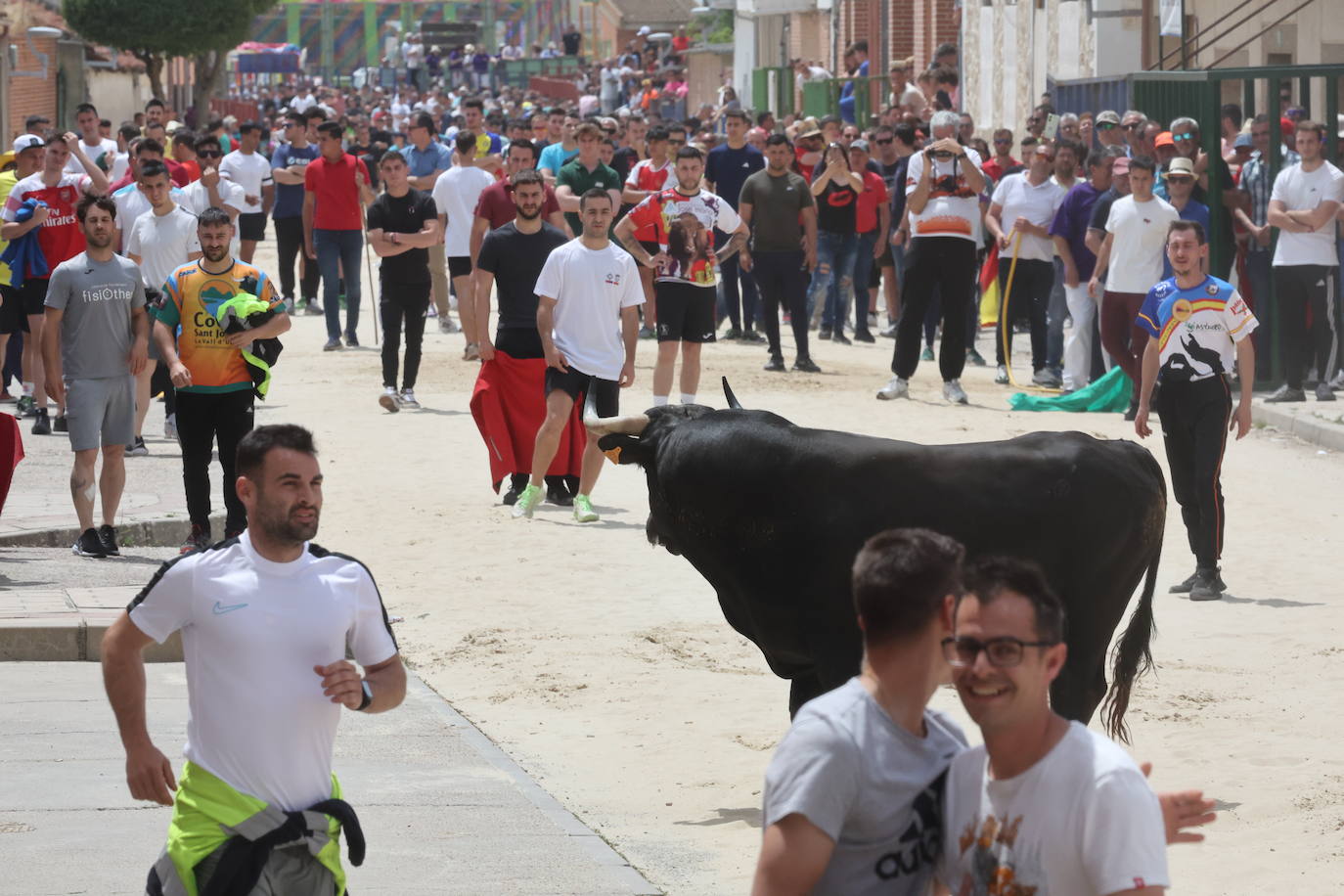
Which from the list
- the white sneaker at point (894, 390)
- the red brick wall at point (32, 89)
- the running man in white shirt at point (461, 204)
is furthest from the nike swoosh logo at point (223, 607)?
the red brick wall at point (32, 89)

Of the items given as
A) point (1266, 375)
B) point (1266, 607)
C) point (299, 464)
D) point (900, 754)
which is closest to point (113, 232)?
point (1266, 607)

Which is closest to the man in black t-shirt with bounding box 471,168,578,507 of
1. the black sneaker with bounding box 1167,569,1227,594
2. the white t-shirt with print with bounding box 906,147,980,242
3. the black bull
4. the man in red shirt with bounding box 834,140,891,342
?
the black sneaker with bounding box 1167,569,1227,594

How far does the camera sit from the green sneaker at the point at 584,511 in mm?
12305

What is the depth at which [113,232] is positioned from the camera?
11219 mm

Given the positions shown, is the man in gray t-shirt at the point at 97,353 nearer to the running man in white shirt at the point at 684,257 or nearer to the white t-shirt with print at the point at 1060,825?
the running man in white shirt at the point at 684,257

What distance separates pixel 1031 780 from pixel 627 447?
3.92 meters

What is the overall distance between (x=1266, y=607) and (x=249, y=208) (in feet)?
50.4

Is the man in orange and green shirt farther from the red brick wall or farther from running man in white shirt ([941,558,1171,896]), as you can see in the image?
the red brick wall

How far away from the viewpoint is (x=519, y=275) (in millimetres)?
12711

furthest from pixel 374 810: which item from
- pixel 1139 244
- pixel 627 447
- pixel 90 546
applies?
pixel 1139 244

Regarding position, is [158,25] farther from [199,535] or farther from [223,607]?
[223,607]

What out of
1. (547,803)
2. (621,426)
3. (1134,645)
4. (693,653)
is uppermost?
(621,426)

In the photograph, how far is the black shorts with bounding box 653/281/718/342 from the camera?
50.1 ft

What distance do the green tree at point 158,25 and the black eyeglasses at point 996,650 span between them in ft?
151
